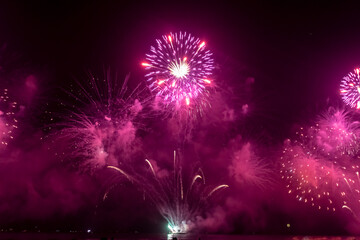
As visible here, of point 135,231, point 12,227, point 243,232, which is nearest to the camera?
point 12,227

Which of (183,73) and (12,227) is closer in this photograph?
(183,73)

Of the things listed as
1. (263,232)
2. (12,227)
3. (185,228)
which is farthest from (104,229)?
(263,232)

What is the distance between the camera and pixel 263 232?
76.9m

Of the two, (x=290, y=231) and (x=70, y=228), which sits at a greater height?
(x=70, y=228)

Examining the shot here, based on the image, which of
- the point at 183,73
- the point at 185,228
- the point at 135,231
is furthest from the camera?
the point at 135,231

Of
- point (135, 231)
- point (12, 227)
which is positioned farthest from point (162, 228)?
point (12, 227)

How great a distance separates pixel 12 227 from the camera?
68.6 meters

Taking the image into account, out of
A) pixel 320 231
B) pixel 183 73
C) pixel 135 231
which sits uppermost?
pixel 183 73

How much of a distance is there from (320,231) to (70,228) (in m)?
54.0

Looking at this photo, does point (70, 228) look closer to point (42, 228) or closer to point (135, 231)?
point (42, 228)

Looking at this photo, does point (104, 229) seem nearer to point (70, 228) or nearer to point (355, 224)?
point (70, 228)

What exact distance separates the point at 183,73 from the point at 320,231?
59.5 meters

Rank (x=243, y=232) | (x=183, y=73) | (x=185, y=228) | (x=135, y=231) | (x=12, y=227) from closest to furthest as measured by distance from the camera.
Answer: (x=183, y=73) → (x=185, y=228) → (x=12, y=227) → (x=243, y=232) → (x=135, y=231)

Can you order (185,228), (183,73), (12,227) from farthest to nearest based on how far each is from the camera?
(12,227)
(185,228)
(183,73)
